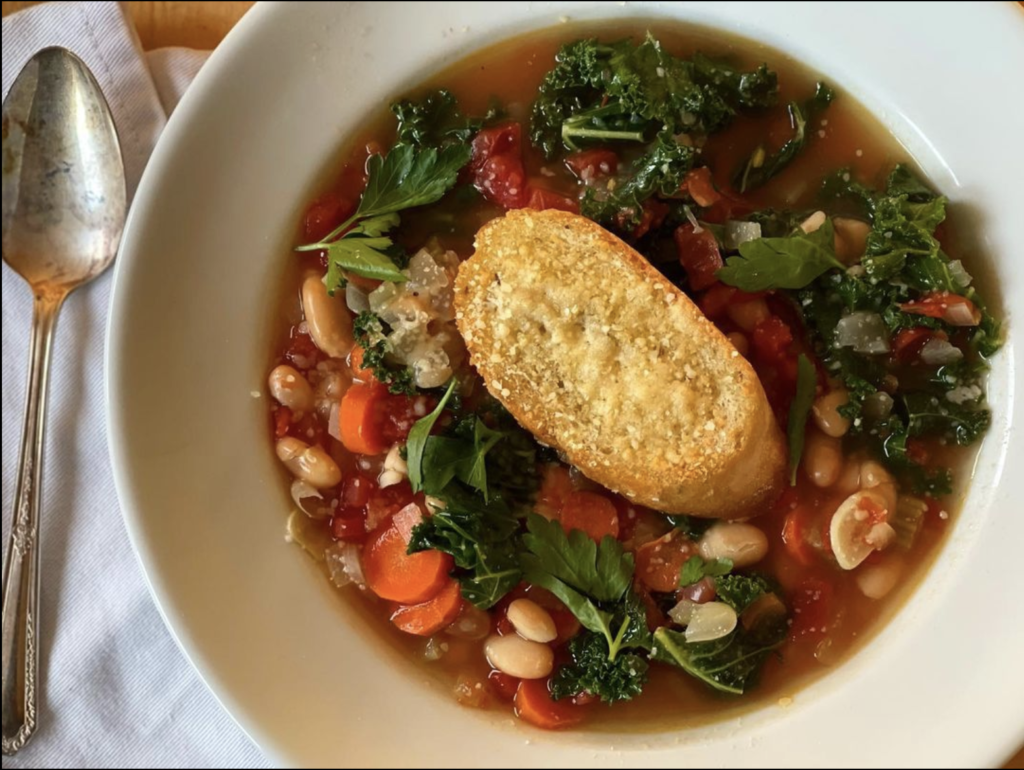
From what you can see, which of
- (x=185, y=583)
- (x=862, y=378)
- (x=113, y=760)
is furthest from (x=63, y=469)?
(x=862, y=378)

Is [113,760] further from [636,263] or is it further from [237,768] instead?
[636,263]

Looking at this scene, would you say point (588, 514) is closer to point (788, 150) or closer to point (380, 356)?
point (380, 356)

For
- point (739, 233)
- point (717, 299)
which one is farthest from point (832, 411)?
point (739, 233)

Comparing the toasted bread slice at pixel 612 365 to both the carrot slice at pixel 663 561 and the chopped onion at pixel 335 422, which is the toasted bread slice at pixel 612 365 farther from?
the chopped onion at pixel 335 422

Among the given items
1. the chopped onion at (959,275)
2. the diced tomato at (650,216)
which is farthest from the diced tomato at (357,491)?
the chopped onion at (959,275)

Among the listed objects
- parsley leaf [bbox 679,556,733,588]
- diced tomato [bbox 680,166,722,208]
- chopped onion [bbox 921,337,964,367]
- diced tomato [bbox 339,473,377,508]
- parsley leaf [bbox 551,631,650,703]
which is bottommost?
parsley leaf [bbox 551,631,650,703]

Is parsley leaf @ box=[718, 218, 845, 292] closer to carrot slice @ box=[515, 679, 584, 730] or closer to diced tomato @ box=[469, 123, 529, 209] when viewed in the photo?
diced tomato @ box=[469, 123, 529, 209]

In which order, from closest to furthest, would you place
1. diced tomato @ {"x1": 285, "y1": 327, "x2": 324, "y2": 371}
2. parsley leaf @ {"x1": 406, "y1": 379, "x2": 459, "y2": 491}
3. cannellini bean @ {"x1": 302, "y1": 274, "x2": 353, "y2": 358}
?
parsley leaf @ {"x1": 406, "y1": 379, "x2": 459, "y2": 491}
cannellini bean @ {"x1": 302, "y1": 274, "x2": 353, "y2": 358}
diced tomato @ {"x1": 285, "y1": 327, "x2": 324, "y2": 371}

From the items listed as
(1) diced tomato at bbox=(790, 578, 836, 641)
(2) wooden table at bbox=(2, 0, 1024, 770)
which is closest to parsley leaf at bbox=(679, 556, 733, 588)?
(1) diced tomato at bbox=(790, 578, 836, 641)
